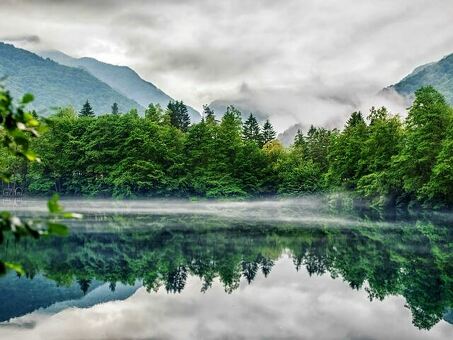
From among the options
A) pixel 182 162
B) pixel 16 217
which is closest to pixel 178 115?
pixel 182 162

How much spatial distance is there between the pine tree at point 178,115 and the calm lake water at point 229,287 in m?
68.1

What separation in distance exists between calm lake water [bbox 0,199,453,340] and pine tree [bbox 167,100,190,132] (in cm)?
6813

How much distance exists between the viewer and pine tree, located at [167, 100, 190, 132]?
9219 cm

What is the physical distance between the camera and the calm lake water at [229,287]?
10.2m

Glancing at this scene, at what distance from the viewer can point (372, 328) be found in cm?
1023

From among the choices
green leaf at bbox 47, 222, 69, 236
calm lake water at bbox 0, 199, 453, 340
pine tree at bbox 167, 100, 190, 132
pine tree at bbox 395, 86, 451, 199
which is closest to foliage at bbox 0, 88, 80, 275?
green leaf at bbox 47, 222, 69, 236

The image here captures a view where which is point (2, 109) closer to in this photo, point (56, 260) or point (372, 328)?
point (372, 328)

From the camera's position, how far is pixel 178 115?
94.7 m

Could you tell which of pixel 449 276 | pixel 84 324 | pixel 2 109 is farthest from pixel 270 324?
pixel 2 109

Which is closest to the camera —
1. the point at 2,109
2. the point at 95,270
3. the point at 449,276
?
the point at 2,109

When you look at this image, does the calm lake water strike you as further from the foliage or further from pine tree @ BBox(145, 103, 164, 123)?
pine tree @ BBox(145, 103, 164, 123)

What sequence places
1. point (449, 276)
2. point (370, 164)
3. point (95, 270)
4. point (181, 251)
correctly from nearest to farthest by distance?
1. point (449, 276)
2. point (95, 270)
3. point (181, 251)
4. point (370, 164)

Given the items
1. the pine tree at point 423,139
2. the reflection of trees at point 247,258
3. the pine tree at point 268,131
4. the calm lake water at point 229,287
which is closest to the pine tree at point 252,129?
the pine tree at point 268,131

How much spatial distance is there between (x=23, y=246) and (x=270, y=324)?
13.0 m
